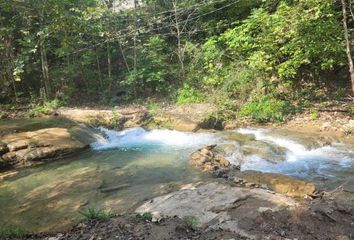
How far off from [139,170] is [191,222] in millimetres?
3813

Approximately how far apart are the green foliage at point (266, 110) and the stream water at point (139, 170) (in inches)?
44.5

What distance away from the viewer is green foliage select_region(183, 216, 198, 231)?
17.1 feet

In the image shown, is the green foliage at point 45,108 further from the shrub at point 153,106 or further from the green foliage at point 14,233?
the green foliage at point 14,233

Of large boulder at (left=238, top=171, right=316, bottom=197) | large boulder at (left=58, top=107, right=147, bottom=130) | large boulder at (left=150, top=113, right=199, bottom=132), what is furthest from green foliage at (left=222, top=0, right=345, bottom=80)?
large boulder at (left=238, top=171, right=316, bottom=197)

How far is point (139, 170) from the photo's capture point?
29.3 ft

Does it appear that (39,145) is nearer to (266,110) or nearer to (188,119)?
(188,119)

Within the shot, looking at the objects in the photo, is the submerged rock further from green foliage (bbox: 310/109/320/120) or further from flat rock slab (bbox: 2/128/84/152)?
green foliage (bbox: 310/109/320/120)

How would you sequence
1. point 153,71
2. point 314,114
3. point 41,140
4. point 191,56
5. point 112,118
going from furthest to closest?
point 191,56 → point 153,71 → point 112,118 → point 314,114 → point 41,140

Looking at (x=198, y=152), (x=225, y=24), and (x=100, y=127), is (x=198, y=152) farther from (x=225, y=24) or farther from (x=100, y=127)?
(x=225, y=24)

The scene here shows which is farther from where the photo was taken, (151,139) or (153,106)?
(153,106)

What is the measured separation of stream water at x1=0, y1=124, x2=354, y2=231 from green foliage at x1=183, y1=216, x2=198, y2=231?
138cm

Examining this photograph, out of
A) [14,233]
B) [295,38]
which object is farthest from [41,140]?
[295,38]

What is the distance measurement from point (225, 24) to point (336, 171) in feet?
37.4

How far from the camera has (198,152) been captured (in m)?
9.58
